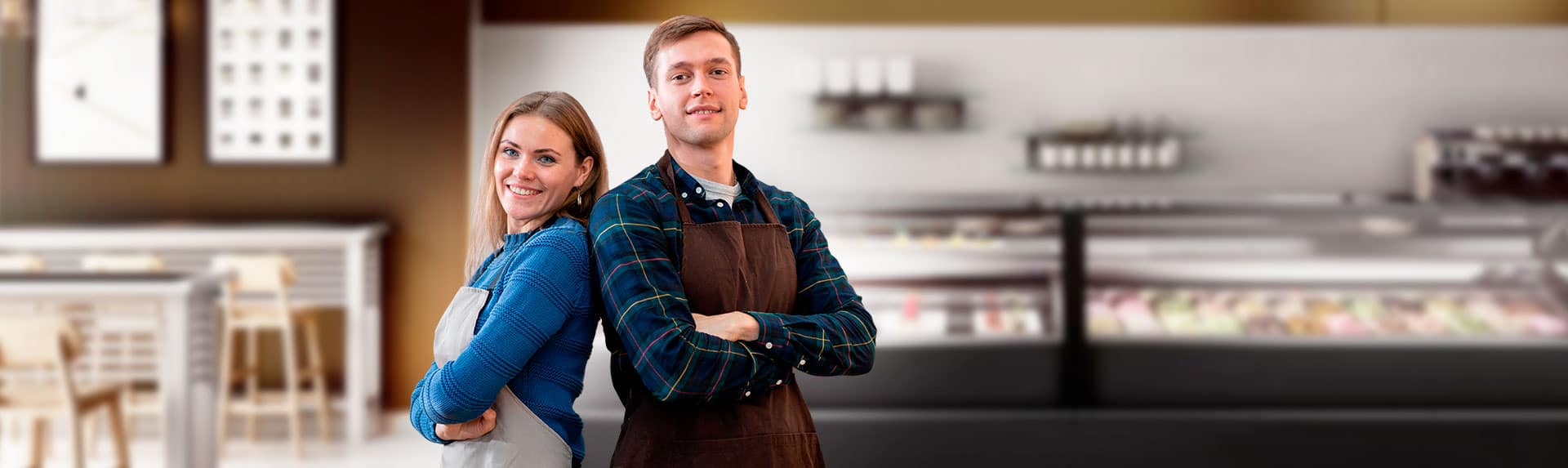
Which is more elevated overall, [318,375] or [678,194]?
[678,194]

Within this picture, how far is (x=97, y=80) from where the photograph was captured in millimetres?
5582

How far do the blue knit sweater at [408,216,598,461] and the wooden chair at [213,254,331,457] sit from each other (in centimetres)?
372

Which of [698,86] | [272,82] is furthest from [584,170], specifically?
[272,82]

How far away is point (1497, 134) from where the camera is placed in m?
5.61

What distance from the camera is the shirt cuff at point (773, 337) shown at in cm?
139

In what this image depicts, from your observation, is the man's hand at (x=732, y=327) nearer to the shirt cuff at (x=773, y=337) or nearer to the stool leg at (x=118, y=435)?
the shirt cuff at (x=773, y=337)

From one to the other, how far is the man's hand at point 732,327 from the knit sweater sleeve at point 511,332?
0.17m

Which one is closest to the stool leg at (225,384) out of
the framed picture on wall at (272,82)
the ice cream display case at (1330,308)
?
the framed picture on wall at (272,82)

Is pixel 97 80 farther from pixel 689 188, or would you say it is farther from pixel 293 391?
pixel 689 188

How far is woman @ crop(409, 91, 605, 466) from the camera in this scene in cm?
135

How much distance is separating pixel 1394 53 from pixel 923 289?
395cm

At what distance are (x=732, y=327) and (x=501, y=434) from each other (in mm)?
342

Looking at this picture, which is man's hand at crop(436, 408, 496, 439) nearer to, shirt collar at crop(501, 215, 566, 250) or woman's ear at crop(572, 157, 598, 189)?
shirt collar at crop(501, 215, 566, 250)

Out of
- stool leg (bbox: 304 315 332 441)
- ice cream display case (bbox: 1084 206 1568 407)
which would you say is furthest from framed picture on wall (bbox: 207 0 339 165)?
ice cream display case (bbox: 1084 206 1568 407)
